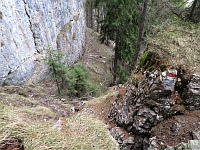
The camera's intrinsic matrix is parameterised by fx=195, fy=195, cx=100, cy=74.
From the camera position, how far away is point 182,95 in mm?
5223

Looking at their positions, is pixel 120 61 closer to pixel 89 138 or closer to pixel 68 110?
pixel 68 110

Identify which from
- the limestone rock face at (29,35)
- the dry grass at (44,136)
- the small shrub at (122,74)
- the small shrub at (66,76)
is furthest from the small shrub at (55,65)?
→ the dry grass at (44,136)

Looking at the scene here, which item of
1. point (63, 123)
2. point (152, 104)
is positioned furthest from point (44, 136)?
point (152, 104)

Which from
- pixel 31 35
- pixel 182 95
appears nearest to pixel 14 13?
pixel 31 35

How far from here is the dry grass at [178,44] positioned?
17.8 ft

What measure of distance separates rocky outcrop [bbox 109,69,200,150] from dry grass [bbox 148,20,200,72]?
48 cm

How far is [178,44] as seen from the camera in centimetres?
608

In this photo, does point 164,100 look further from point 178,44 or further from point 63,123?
point 63,123

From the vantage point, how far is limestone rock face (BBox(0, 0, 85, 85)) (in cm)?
863

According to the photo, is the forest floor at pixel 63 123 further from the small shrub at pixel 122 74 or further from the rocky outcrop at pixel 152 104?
the small shrub at pixel 122 74

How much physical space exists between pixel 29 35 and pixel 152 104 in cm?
813

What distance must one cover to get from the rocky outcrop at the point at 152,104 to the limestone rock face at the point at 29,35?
5.84m

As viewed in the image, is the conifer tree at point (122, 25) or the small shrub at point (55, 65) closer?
the small shrub at point (55, 65)

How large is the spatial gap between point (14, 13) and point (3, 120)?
837 cm
